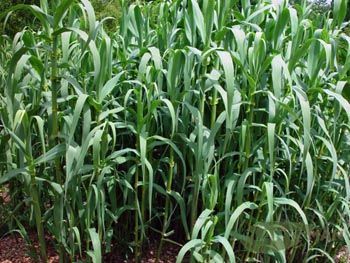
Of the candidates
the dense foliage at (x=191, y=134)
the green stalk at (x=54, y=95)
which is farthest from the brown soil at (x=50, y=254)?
the green stalk at (x=54, y=95)

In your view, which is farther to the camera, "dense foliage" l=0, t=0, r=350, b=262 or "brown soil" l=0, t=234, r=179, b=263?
"brown soil" l=0, t=234, r=179, b=263

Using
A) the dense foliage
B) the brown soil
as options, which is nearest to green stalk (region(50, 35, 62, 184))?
the dense foliage

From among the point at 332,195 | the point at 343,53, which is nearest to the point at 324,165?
the point at 332,195

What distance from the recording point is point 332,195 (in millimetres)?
1780

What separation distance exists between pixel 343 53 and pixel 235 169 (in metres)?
0.64

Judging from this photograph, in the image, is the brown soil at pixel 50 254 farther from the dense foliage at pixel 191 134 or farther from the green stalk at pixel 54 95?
the green stalk at pixel 54 95

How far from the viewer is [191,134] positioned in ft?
5.16

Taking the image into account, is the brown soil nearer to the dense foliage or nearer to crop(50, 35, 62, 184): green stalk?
the dense foliage

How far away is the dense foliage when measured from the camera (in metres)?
1.42

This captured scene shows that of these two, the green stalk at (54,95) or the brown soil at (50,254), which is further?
the brown soil at (50,254)

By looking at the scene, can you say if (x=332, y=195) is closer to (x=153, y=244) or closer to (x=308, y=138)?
(x=308, y=138)

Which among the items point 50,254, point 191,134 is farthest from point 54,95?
point 50,254

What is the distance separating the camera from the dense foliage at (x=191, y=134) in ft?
4.67

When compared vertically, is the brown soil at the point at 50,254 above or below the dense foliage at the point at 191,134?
below
